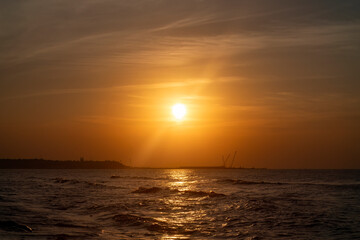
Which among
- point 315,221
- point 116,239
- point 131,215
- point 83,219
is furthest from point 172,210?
point 116,239

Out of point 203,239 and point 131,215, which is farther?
point 131,215

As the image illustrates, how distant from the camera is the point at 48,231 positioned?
22.3 meters

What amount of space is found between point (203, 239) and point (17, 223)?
11.3 metres

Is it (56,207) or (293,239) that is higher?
(56,207)

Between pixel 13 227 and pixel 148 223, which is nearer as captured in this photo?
pixel 13 227

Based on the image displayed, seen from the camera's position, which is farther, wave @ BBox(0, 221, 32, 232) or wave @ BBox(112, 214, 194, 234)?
wave @ BBox(112, 214, 194, 234)

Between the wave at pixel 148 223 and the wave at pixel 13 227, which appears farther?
the wave at pixel 148 223

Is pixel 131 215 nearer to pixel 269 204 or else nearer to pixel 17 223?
pixel 17 223

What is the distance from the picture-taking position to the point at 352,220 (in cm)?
2850

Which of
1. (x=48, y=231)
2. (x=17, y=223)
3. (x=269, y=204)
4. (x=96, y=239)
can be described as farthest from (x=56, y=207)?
(x=269, y=204)

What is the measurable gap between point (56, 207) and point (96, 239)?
16.8 meters

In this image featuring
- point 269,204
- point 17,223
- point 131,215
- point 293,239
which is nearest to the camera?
point 293,239

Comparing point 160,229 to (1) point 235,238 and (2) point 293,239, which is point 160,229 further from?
(2) point 293,239

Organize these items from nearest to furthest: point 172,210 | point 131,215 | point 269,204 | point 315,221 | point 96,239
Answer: point 96,239
point 315,221
point 131,215
point 172,210
point 269,204
